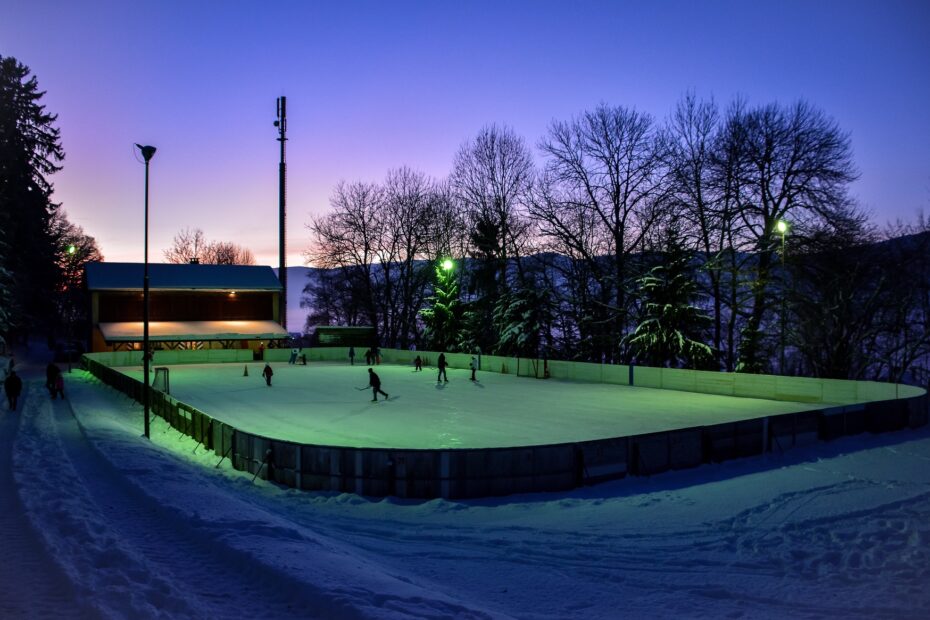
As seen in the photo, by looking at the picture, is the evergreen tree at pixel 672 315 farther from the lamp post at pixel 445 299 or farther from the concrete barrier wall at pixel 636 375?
the lamp post at pixel 445 299

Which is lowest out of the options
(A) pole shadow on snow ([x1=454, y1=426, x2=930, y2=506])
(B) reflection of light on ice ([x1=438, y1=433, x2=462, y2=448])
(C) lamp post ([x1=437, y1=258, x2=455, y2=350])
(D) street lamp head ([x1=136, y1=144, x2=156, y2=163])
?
(A) pole shadow on snow ([x1=454, y1=426, x2=930, y2=506])

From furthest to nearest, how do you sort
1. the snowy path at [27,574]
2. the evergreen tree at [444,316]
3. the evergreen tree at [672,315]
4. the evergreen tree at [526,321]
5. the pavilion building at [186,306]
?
the evergreen tree at [444,316], the pavilion building at [186,306], the evergreen tree at [526,321], the evergreen tree at [672,315], the snowy path at [27,574]

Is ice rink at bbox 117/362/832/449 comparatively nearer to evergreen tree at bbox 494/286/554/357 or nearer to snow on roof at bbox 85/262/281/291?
evergreen tree at bbox 494/286/554/357

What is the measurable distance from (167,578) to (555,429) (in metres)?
13.7

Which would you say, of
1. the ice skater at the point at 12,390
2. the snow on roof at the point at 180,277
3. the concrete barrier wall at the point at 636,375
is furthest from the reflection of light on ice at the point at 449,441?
the snow on roof at the point at 180,277

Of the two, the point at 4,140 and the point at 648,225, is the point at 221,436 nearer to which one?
the point at 648,225

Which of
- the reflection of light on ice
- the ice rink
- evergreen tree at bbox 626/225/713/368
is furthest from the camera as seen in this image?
evergreen tree at bbox 626/225/713/368

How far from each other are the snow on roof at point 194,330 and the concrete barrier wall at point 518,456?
3594cm

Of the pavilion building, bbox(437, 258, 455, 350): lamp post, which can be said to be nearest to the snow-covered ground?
bbox(437, 258, 455, 350): lamp post

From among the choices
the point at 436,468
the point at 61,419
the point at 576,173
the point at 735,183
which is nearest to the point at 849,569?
the point at 436,468

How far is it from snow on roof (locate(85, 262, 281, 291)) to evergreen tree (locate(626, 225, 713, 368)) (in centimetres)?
3472

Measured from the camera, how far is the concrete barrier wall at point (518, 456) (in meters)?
12.2

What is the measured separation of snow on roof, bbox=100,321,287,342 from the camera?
51.2 meters

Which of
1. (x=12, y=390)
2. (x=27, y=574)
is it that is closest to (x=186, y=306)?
(x=12, y=390)
